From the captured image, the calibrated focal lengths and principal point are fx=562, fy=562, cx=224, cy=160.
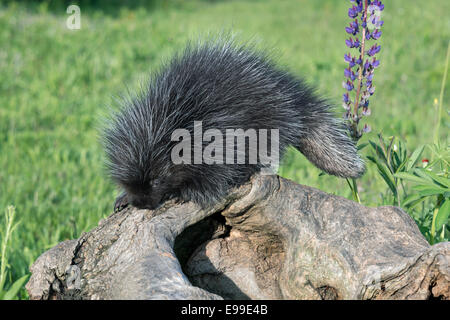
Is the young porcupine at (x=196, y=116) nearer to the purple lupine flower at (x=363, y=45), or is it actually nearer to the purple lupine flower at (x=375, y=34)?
the purple lupine flower at (x=363, y=45)

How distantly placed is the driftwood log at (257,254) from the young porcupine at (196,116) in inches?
5.4

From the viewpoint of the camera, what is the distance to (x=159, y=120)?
323 cm

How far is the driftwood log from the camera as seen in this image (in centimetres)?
281

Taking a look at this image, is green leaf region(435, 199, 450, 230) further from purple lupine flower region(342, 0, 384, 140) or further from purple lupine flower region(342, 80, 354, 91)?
purple lupine flower region(342, 80, 354, 91)

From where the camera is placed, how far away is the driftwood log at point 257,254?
2.81 m

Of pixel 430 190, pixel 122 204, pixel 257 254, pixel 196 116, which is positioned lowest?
Result: pixel 257 254

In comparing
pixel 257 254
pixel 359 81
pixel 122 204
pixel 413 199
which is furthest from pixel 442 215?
pixel 122 204

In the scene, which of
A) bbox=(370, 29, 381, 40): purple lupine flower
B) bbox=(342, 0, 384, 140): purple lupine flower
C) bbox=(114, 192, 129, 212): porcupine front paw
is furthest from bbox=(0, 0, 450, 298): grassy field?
bbox=(370, 29, 381, 40): purple lupine flower

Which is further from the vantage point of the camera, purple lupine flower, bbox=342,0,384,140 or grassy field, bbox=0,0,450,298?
grassy field, bbox=0,0,450,298

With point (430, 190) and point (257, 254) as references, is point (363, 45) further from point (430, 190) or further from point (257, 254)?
point (257, 254)

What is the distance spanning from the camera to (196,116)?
324 centimetres

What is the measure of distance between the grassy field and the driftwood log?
0.69 metres

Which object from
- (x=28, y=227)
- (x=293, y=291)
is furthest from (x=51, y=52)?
(x=293, y=291)

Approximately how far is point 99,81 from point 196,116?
6.49 metres
